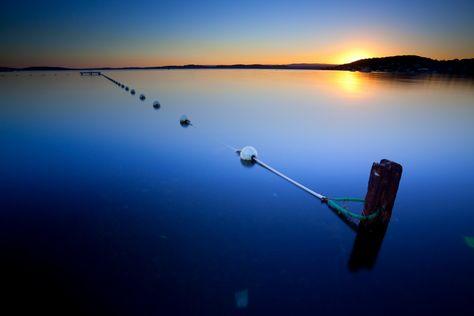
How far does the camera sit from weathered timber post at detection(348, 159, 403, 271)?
448 cm

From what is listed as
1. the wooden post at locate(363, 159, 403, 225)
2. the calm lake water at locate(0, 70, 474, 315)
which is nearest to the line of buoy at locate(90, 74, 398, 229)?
the wooden post at locate(363, 159, 403, 225)

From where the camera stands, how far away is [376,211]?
192 inches

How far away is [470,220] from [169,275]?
6.82 meters

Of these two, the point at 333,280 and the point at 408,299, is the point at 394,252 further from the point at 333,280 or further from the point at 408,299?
the point at 333,280

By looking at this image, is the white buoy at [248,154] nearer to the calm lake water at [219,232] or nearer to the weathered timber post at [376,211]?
the calm lake water at [219,232]

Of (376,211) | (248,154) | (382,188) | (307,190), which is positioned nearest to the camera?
(382,188)

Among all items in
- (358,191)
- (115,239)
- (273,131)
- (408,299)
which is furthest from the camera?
(273,131)

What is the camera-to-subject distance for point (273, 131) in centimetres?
1487

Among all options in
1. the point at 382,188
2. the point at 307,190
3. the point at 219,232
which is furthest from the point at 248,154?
the point at 382,188

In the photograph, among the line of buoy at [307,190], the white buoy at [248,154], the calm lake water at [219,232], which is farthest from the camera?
the white buoy at [248,154]

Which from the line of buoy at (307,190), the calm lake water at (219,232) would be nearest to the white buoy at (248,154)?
the line of buoy at (307,190)

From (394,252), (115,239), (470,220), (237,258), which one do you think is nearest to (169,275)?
(237,258)

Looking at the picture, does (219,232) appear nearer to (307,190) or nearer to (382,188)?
(307,190)

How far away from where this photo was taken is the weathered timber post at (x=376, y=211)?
448 centimetres
